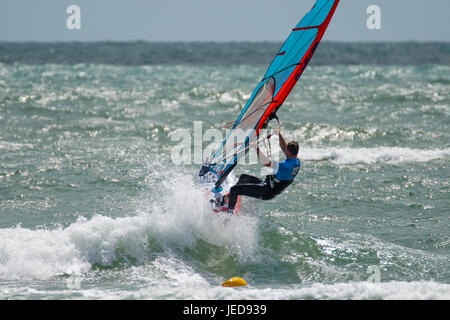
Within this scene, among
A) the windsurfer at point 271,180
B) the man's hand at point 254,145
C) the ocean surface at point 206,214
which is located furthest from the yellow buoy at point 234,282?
the man's hand at point 254,145

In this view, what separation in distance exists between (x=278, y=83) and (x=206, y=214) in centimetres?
166

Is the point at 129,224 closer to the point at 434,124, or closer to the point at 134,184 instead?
the point at 134,184

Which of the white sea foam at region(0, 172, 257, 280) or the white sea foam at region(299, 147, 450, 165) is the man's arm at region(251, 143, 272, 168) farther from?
the white sea foam at region(299, 147, 450, 165)

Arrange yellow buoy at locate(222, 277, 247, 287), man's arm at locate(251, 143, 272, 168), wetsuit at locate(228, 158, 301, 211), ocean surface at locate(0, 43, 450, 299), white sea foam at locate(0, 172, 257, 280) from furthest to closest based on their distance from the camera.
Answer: wetsuit at locate(228, 158, 301, 211) → man's arm at locate(251, 143, 272, 168) → white sea foam at locate(0, 172, 257, 280) → ocean surface at locate(0, 43, 450, 299) → yellow buoy at locate(222, 277, 247, 287)

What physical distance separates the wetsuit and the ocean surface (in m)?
0.35

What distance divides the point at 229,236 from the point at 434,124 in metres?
9.16

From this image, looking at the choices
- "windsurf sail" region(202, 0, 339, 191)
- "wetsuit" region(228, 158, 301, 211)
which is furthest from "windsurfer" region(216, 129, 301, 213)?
"windsurf sail" region(202, 0, 339, 191)

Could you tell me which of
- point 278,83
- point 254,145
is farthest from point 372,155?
point 254,145

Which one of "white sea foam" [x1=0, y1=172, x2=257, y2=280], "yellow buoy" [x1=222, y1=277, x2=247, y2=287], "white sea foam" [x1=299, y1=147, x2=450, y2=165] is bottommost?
"yellow buoy" [x1=222, y1=277, x2=247, y2=287]

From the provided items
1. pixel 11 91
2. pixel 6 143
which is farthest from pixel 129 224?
pixel 11 91

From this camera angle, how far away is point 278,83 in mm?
6566

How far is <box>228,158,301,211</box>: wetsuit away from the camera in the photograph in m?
6.30
